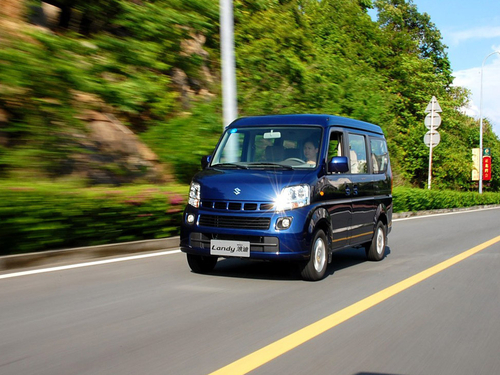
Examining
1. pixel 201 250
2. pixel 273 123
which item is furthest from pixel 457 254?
pixel 201 250

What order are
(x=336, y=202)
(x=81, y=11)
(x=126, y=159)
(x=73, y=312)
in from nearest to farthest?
(x=73, y=312) → (x=336, y=202) → (x=126, y=159) → (x=81, y=11)

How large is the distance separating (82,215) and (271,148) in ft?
10.1

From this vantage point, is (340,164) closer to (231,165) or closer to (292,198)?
(292,198)

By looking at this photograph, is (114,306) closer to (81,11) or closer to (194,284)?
(194,284)

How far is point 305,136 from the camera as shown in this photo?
839 centimetres

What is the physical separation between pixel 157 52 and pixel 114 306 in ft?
33.0

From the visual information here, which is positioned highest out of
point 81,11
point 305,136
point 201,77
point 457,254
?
point 81,11

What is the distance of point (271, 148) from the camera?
8.40 metres

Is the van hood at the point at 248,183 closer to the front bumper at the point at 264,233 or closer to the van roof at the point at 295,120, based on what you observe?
the front bumper at the point at 264,233

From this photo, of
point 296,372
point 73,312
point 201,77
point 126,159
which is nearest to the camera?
point 296,372

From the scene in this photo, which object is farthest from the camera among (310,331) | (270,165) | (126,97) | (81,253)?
(126,97)

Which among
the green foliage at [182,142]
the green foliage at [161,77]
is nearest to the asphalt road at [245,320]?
the green foliage at [161,77]

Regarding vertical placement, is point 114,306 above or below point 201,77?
below

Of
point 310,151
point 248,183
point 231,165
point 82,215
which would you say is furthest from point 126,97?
point 248,183
